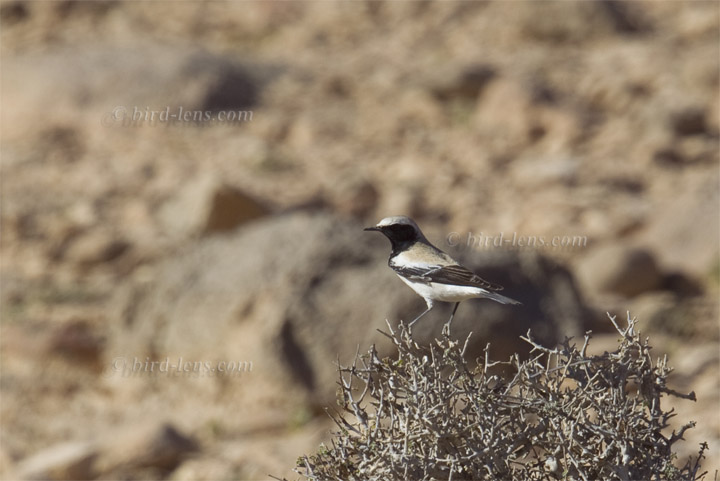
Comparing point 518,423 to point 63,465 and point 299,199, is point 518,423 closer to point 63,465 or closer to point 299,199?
point 63,465

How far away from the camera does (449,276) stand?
13.7 ft

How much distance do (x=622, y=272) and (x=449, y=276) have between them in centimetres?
792

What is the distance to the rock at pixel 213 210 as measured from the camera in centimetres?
1266

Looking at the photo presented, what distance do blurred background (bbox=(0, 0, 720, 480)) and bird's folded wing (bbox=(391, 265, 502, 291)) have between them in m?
3.62

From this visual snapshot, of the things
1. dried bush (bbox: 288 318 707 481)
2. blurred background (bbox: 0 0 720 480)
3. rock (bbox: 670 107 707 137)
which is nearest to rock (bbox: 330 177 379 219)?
blurred background (bbox: 0 0 720 480)

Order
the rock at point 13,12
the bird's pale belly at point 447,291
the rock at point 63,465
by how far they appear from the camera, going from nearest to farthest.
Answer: the bird's pale belly at point 447,291, the rock at point 63,465, the rock at point 13,12

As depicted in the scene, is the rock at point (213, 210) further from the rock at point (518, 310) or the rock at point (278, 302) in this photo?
the rock at point (518, 310)

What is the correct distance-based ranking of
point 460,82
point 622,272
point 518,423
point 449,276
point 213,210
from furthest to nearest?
point 460,82, point 213,210, point 622,272, point 449,276, point 518,423

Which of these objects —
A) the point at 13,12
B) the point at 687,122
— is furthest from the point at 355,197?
the point at 13,12

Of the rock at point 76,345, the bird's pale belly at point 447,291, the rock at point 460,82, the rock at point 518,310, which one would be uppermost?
the rock at point 460,82

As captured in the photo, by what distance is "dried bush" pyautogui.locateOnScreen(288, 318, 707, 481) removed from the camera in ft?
11.8

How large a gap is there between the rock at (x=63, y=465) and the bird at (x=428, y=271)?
5.15 meters

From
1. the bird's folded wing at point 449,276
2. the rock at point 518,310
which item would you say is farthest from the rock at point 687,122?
the bird's folded wing at point 449,276

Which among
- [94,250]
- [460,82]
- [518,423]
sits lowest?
[518,423]
